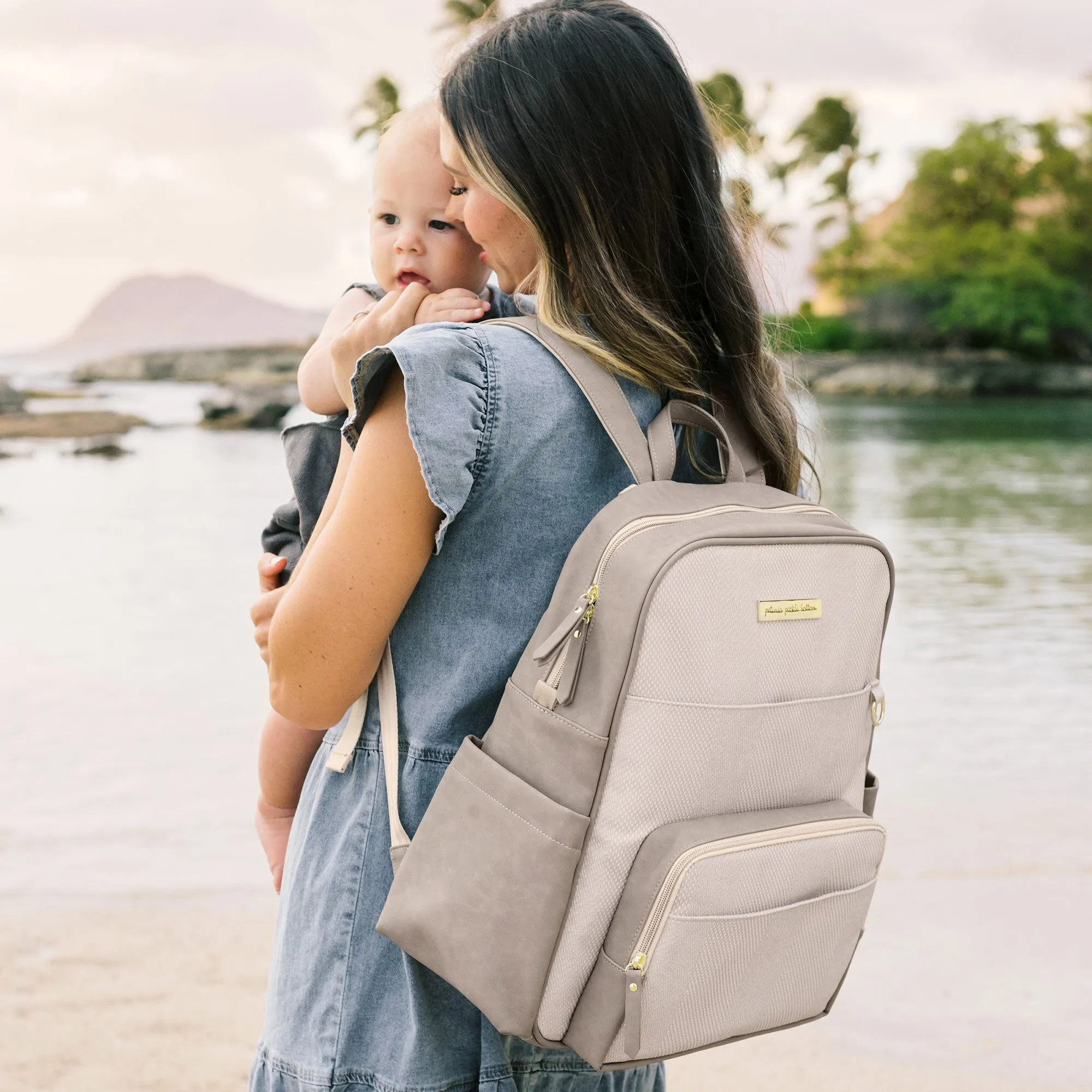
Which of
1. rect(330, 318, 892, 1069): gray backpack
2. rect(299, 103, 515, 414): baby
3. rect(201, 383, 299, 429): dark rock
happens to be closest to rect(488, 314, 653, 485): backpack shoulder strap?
rect(330, 318, 892, 1069): gray backpack

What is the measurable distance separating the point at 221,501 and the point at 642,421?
10.5 metres

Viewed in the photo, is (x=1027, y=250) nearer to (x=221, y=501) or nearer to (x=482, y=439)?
(x=221, y=501)

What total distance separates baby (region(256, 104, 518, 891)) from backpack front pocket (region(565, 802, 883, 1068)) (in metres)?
0.45

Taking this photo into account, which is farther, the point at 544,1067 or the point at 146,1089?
the point at 146,1089

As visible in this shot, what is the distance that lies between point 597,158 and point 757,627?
0.41 meters

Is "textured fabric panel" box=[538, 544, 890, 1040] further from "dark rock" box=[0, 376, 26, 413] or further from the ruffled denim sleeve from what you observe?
"dark rock" box=[0, 376, 26, 413]

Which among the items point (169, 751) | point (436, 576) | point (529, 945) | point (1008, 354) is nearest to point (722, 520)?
point (436, 576)

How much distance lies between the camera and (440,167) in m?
1.56

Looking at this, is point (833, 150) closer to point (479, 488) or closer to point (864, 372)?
point (864, 372)

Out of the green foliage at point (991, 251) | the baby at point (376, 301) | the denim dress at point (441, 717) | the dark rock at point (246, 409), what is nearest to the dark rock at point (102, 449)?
the dark rock at point (246, 409)

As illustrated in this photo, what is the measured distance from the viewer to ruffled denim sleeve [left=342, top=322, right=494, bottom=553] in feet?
2.92

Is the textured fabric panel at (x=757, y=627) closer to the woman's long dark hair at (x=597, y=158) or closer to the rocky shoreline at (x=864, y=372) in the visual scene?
the woman's long dark hair at (x=597, y=158)

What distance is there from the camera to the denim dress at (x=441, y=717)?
0.94 meters

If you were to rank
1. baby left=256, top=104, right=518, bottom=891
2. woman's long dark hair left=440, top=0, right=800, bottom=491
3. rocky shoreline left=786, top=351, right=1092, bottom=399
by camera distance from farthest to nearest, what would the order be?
rocky shoreline left=786, top=351, right=1092, bottom=399, baby left=256, top=104, right=518, bottom=891, woman's long dark hair left=440, top=0, right=800, bottom=491
